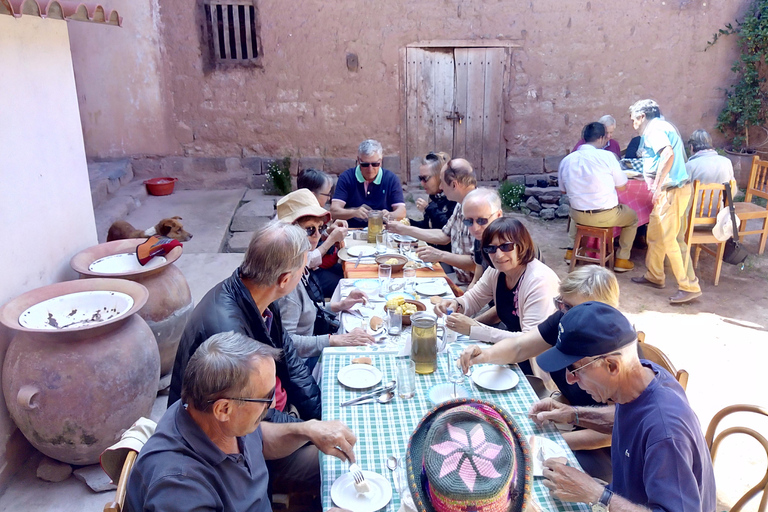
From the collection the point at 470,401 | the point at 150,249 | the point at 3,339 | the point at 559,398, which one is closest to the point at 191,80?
the point at 150,249

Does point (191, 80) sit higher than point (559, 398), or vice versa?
point (191, 80)

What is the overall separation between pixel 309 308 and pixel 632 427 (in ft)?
6.85

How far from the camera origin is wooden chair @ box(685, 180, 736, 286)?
20.3 ft

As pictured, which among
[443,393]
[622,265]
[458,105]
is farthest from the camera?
[458,105]

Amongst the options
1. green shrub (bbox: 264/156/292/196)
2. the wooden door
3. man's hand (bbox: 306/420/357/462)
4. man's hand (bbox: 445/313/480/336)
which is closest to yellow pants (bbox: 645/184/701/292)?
the wooden door

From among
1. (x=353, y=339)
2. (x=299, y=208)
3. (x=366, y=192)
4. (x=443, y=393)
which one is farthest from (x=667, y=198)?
Answer: (x=443, y=393)

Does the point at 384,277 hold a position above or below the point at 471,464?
below

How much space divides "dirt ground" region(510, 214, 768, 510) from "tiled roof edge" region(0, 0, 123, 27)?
A: 4.90 meters

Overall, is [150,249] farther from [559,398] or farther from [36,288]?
[559,398]

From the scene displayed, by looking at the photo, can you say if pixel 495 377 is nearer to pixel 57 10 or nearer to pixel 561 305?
pixel 561 305

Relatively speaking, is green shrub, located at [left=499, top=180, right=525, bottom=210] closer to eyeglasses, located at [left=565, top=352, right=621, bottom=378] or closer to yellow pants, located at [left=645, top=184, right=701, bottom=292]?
yellow pants, located at [left=645, top=184, right=701, bottom=292]

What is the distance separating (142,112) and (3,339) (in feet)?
20.4

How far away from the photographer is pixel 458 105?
31.3 feet

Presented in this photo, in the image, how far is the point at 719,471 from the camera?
3545 millimetres
